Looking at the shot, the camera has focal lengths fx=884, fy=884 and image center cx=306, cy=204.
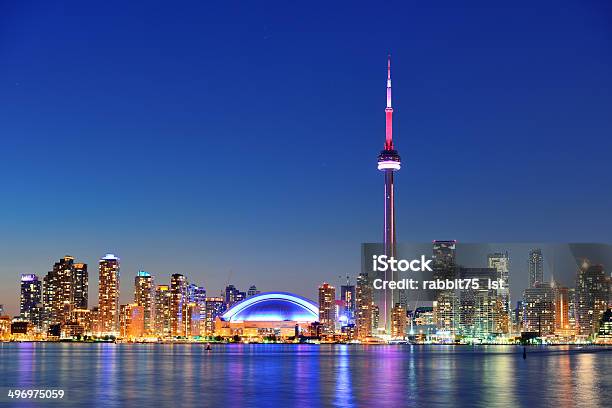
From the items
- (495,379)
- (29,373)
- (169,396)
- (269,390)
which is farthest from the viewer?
(29,373)

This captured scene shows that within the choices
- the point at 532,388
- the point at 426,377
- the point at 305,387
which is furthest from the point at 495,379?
the point at 305,387

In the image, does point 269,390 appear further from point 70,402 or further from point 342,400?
point 70,402

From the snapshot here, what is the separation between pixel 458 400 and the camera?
2156 inches

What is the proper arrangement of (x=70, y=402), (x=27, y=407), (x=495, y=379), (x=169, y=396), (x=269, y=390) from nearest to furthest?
1. (x=27, y=407)
2. (x=70, y=402)
3. (x=169, y=396)
4. (x=269, y=390)
5. (x=495, y=379)

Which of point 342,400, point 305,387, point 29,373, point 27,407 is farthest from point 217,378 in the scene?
point 27,407

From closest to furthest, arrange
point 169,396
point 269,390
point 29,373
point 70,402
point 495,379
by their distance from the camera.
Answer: point 70,402, point 169,396, point 269,390, point 495,379, point 29,373

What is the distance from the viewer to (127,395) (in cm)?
5750

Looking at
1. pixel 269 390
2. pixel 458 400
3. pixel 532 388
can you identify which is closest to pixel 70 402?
pixel 269 390

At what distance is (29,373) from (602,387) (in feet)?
172

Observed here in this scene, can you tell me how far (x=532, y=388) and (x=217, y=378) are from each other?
90.7ft

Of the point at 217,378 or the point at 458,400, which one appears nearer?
the point at 458,400

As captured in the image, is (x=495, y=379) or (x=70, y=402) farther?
(x=495, y=379)

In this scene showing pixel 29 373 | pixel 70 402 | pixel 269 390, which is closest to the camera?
pixel 70 402

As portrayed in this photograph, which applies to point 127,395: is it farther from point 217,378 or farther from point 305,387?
point 217,378
